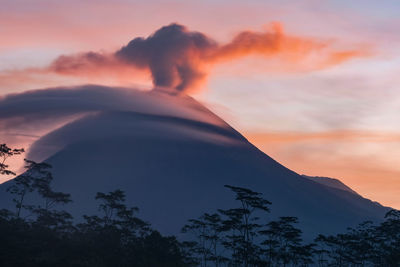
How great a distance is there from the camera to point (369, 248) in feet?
322

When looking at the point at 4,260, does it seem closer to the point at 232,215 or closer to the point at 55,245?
the point at 55,245

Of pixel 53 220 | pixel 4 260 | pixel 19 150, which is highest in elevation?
pixel 19 150

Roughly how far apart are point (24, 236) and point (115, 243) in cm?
1594

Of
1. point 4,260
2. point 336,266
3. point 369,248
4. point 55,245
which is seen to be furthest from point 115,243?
point 336,266

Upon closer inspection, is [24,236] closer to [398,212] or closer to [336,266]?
[398,212]

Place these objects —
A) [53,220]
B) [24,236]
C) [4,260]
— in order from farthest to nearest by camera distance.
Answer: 1. [53,220]
2. [24,236]
3. [4,260]

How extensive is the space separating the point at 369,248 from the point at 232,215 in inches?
1459

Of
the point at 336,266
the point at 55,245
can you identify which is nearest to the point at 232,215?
the point at 55,245

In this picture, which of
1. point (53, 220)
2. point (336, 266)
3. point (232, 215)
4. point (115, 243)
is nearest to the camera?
point (232, 215)

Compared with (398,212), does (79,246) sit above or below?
below

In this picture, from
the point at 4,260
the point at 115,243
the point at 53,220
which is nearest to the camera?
the point at 4,260

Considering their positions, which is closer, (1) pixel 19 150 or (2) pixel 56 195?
(1) pixel 19 150

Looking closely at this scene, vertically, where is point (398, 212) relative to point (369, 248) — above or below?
above

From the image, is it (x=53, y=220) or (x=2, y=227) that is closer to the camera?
(x=2, y=227)
